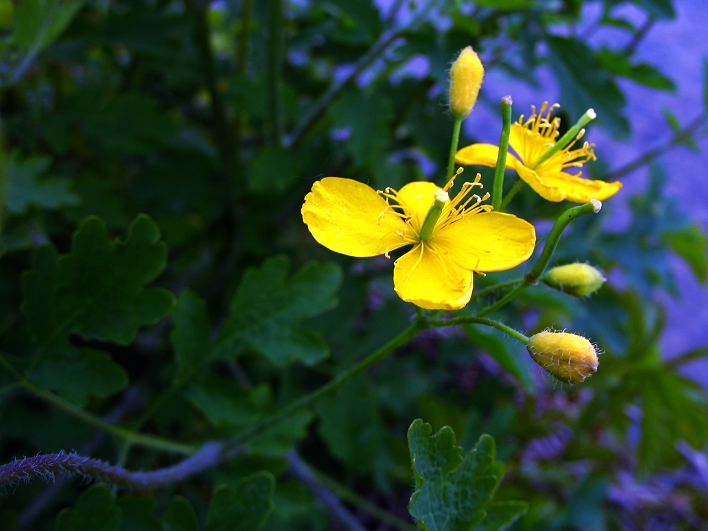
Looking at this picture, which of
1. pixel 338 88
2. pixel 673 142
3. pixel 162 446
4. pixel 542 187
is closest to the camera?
pixel 542 187

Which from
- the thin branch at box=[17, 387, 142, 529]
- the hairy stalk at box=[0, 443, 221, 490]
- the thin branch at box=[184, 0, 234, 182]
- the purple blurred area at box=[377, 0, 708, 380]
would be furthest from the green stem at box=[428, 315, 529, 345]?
the purple blurred area at box=[377, 0, 708, 380]

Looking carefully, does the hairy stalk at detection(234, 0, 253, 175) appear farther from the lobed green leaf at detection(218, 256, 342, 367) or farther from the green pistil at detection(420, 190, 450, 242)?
the green pistil at detection(420, 190, 450, 242)

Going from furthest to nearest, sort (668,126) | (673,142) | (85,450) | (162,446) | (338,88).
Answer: (668,126) → (673,142) → (338,88) → (85,450) → (162,446)

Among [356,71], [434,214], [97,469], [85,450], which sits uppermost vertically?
[434,214]

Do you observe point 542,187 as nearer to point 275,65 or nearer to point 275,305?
point 275,305

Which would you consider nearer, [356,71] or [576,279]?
[576,279]

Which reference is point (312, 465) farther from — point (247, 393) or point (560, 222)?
point (560, 222)

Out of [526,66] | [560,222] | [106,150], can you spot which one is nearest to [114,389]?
[560,222]

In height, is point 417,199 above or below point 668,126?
above

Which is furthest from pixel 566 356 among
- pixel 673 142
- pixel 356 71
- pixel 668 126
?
pixel 668 126
